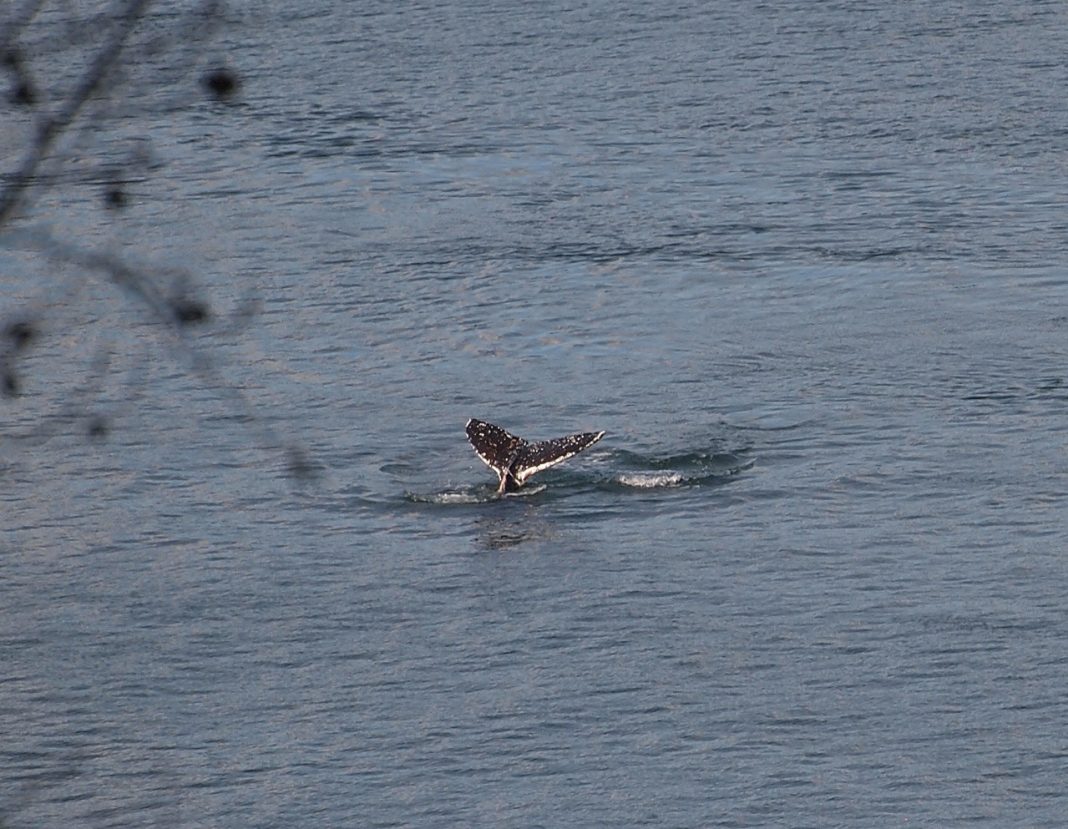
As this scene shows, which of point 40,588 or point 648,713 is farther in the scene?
point 40,588

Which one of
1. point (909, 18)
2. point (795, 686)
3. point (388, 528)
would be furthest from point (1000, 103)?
point (795, 686)

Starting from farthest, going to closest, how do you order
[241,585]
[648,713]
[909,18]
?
[909,18]
[241,585]
[648,713]

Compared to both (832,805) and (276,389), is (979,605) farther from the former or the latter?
(276,389)

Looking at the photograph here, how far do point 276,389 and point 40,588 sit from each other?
2.52 metres

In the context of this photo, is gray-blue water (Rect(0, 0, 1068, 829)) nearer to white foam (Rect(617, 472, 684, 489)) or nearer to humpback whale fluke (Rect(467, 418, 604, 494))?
white foam (Rect(617, 472, 684, 489))

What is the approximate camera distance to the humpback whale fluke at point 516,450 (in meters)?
8.98

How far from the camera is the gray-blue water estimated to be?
6.79 meters

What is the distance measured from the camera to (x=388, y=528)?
891cm

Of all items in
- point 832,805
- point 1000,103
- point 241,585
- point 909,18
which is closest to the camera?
point 832,805

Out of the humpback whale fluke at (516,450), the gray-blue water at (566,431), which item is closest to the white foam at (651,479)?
the gray-blue water at (566,431)

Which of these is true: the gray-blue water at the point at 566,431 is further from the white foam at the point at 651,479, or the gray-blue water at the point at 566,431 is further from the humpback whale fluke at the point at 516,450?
the humpback whale fluke at the point at 516,450

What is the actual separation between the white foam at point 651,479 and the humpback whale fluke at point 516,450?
0.29 m

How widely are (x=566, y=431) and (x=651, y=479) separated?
2.19ft

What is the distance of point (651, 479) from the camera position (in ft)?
30.3
